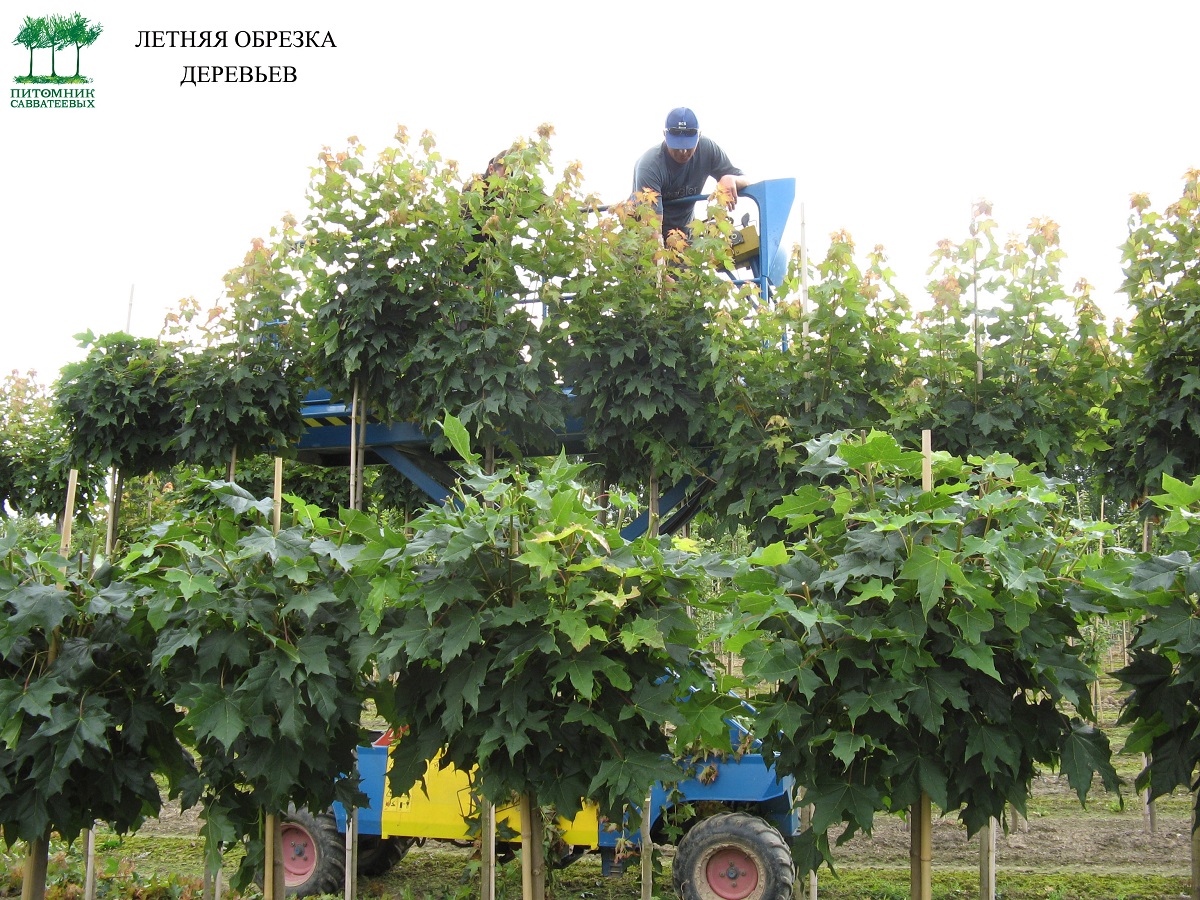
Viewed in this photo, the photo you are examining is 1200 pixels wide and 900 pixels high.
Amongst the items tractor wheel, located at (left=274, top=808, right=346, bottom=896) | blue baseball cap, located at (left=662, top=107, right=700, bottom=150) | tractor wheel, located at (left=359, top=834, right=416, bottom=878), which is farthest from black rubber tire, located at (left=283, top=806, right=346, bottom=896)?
blue baseball cap, located at (left=662, top=107, right=700, bottom=150)

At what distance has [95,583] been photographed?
3713mm

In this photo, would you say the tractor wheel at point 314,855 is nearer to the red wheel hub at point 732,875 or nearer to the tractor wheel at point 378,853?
the tractor wheel at point 378,853

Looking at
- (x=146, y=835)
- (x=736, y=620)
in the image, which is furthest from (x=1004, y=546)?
(x=146, y=835)

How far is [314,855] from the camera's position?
19.7 ft

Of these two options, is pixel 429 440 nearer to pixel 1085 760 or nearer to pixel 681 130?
pixel 681 130

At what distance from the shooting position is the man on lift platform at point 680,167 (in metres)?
6.70

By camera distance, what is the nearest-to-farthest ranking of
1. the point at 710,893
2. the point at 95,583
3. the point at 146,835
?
1. the point at 95,583
2. the point at 710,893
3. the point at 146,835

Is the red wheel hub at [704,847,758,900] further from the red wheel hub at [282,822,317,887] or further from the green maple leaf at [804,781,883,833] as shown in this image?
the green maple leaf at [804,781,883,833]

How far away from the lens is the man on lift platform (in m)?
6.70

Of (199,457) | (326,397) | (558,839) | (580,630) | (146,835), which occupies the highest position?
(326,397)

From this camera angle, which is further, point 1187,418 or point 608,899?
point 608,899

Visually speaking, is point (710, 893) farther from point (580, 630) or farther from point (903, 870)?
point (580, 630)

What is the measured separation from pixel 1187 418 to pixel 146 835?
7718mm

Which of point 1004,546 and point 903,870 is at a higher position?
point 1004,546
